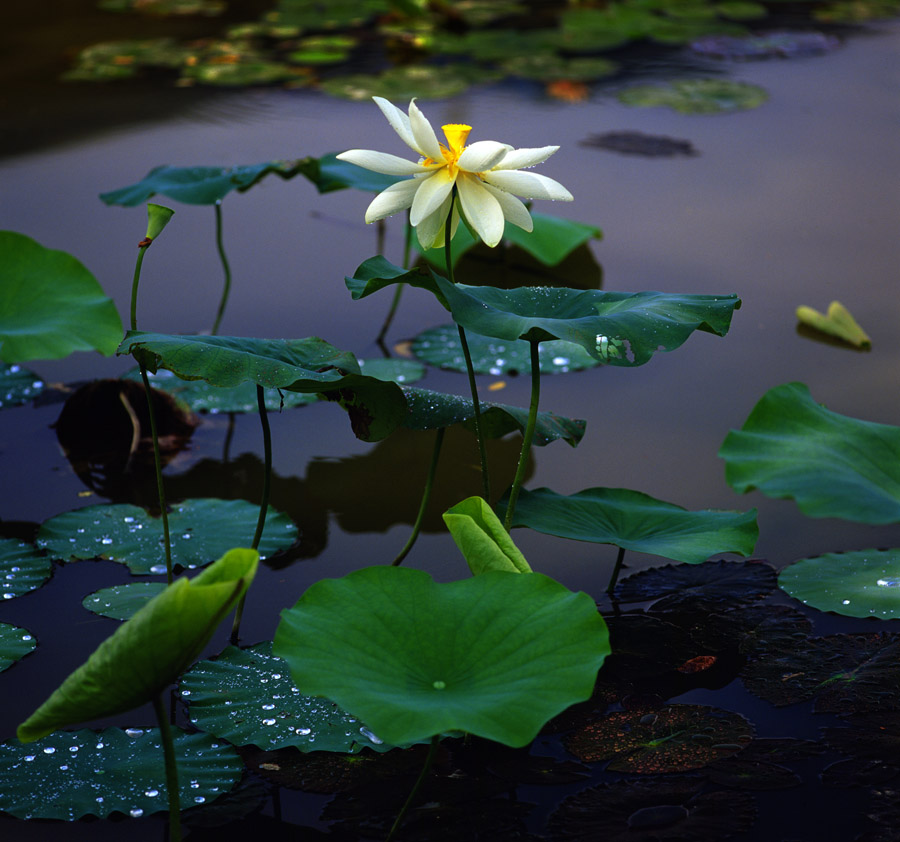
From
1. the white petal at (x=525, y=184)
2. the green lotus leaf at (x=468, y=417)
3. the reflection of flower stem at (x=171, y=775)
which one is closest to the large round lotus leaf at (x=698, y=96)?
Answer: the green lotus leaf at (x=468, y=417)

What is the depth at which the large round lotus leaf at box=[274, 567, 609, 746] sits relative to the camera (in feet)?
2.95

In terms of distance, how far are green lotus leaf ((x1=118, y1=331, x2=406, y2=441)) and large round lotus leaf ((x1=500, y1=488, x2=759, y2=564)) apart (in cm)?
26

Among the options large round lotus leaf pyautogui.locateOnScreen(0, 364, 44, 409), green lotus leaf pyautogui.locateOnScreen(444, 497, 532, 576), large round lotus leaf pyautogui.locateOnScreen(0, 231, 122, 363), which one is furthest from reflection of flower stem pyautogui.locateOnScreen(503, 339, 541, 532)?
large round lotus leaf pyautogui.locateOnScreen(0, 364, 44, 409)

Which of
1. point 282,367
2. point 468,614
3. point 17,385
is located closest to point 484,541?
point 468,614

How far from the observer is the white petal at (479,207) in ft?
3.94

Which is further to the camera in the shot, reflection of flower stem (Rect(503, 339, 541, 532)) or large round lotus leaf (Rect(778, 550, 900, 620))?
large round lotus leaf (Rect(778, 550, 900, 620))

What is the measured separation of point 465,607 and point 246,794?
1.17ft

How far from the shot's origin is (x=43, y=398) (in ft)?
6.88

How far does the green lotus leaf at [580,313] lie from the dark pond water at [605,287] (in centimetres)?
47

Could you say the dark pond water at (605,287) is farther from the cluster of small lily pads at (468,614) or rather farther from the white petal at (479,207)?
the white petal at (479,207)

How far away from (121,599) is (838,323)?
1.66 m

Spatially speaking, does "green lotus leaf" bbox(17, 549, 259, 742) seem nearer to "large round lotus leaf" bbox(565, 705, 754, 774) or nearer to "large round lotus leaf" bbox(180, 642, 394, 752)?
"large round lotus leaf" bbox(180, 642, 394, 752)

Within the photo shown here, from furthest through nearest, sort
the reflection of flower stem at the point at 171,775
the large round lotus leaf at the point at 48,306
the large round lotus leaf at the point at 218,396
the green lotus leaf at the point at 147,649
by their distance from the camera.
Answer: the large round lotus leaf at the point at 218,396
the large round lotus leaf at the point at 48,306
the reflection of flower stem at the point at 171,775
the green lotus leaf at the point at 147,649

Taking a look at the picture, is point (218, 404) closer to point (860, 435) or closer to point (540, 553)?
point (540, 553)
